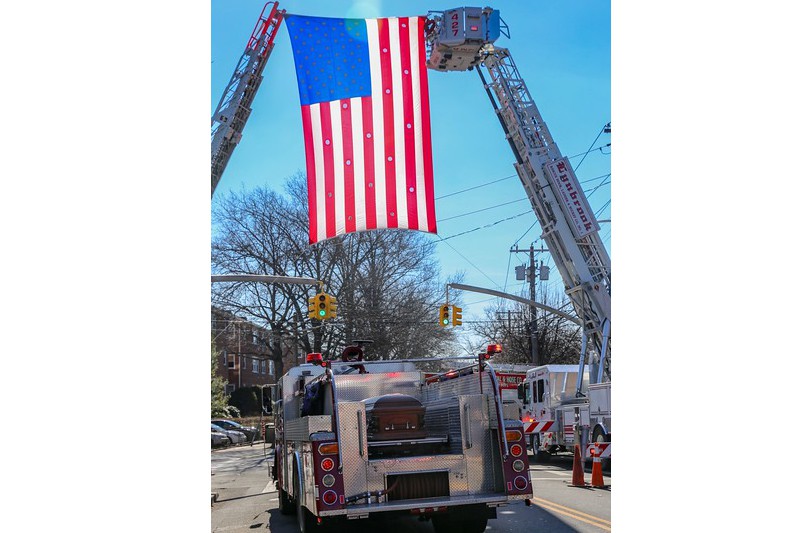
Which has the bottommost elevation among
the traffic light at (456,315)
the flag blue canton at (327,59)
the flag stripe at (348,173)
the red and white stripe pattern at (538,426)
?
the red and white stripe pattern at (538,426)

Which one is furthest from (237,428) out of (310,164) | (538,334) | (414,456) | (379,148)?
(414,456)

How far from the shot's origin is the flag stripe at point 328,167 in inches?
428

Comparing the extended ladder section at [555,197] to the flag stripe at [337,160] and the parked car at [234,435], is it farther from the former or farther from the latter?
the parked car at [234,435]

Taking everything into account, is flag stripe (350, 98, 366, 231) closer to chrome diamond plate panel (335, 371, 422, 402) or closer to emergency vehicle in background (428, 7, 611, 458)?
chrome diamond plate panel (335, 371, 422, 402)

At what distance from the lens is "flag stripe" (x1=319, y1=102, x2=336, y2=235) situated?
10867 millimetres

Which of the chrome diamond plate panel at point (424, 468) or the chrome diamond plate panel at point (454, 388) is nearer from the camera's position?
the chrome diamond plate panel at point (424, 468)

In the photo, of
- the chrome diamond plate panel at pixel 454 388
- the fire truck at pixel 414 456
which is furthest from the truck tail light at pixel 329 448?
the chrome diamond plate panel at pixel 454 388

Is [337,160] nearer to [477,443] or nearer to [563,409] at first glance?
[477,443]

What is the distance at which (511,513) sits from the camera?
403 inches

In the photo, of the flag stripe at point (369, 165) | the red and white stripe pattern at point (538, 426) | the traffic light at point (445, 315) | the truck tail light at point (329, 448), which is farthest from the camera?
the red and white stripe pattern at point (538, 426)

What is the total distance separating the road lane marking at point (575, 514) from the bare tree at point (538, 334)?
29.5 m

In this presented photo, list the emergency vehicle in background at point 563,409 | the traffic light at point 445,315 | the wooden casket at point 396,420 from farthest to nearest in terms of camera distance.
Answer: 1. the traffic light at point 445,315
2. the emergency vehicle in background at point 563,409
3. the wooden casket at point 396,420

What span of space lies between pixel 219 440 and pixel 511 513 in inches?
1008
